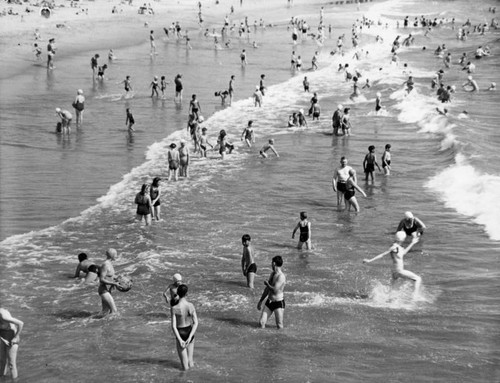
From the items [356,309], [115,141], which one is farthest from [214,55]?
[356,309]

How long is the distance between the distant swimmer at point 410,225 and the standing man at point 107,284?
776 cm

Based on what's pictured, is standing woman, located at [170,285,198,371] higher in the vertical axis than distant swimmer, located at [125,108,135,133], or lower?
lower

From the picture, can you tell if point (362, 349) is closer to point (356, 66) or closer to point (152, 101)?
point (152, 101)

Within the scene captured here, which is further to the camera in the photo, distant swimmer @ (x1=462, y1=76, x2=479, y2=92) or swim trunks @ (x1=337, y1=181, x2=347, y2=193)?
distant swimmer @ (x1=462, y1=76, x2=479, y2=92)

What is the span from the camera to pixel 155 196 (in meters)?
19.0

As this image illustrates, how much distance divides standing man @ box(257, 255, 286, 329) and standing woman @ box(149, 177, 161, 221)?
23.3 ft

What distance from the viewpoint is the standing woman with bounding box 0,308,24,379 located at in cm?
1039

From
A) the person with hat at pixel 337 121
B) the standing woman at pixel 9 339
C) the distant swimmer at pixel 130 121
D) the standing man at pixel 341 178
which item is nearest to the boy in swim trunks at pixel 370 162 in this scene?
the standing man at pixel 341 178

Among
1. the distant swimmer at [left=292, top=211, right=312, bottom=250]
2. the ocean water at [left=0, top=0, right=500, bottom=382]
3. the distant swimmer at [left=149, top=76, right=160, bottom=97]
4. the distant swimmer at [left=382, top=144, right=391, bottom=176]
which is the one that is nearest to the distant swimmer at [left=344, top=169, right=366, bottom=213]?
the ocean water at [left=0, top=0, right=500, bottom=382]

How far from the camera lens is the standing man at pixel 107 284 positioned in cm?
1292

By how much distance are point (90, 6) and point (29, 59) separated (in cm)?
2714

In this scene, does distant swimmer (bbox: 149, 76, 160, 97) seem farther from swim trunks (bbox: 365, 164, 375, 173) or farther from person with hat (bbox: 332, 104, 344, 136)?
swim trunks (bbox: 365, 164, 375, 173)

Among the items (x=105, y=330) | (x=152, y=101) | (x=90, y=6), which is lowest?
(x=105, y=330)

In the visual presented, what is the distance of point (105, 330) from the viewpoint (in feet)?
42.0
